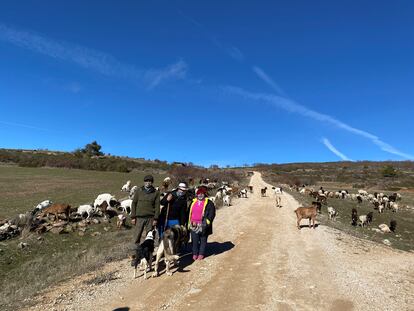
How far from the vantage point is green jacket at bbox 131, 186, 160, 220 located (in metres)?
9.75

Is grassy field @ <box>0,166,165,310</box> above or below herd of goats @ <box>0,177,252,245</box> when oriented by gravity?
below

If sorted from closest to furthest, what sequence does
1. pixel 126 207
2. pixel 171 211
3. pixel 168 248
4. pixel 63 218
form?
Answer: pixel 168 248 → pixel 171 211 → pixel 63 218 → pixel 126 207

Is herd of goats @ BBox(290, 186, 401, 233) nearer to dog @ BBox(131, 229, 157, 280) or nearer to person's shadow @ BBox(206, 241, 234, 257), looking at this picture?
person's shadow @ BBox(206, 241, 234, 257)

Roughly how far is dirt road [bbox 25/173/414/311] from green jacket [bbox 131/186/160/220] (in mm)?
1448

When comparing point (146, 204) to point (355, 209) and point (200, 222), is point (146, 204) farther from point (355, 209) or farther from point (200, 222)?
point (355, 209)

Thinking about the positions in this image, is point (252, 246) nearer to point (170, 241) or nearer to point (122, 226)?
point (170, 241)

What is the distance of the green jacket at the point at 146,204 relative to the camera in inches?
384

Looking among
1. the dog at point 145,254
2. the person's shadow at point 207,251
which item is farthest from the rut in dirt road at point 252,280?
the dog at point 145,254

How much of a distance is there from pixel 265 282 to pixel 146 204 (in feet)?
11.1

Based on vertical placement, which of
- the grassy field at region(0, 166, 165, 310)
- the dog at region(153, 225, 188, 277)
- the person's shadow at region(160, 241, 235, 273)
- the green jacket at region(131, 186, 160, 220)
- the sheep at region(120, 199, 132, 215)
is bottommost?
the grassy field at region(0, 166, 165, 310)

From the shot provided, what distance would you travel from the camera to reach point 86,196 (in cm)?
2828

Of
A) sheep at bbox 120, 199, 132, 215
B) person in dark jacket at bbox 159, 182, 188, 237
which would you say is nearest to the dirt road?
person in dark jacket at bbox 159, 182, 188, 237

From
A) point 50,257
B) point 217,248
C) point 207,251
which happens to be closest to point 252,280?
point 207,251

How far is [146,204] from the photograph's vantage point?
977 cm
